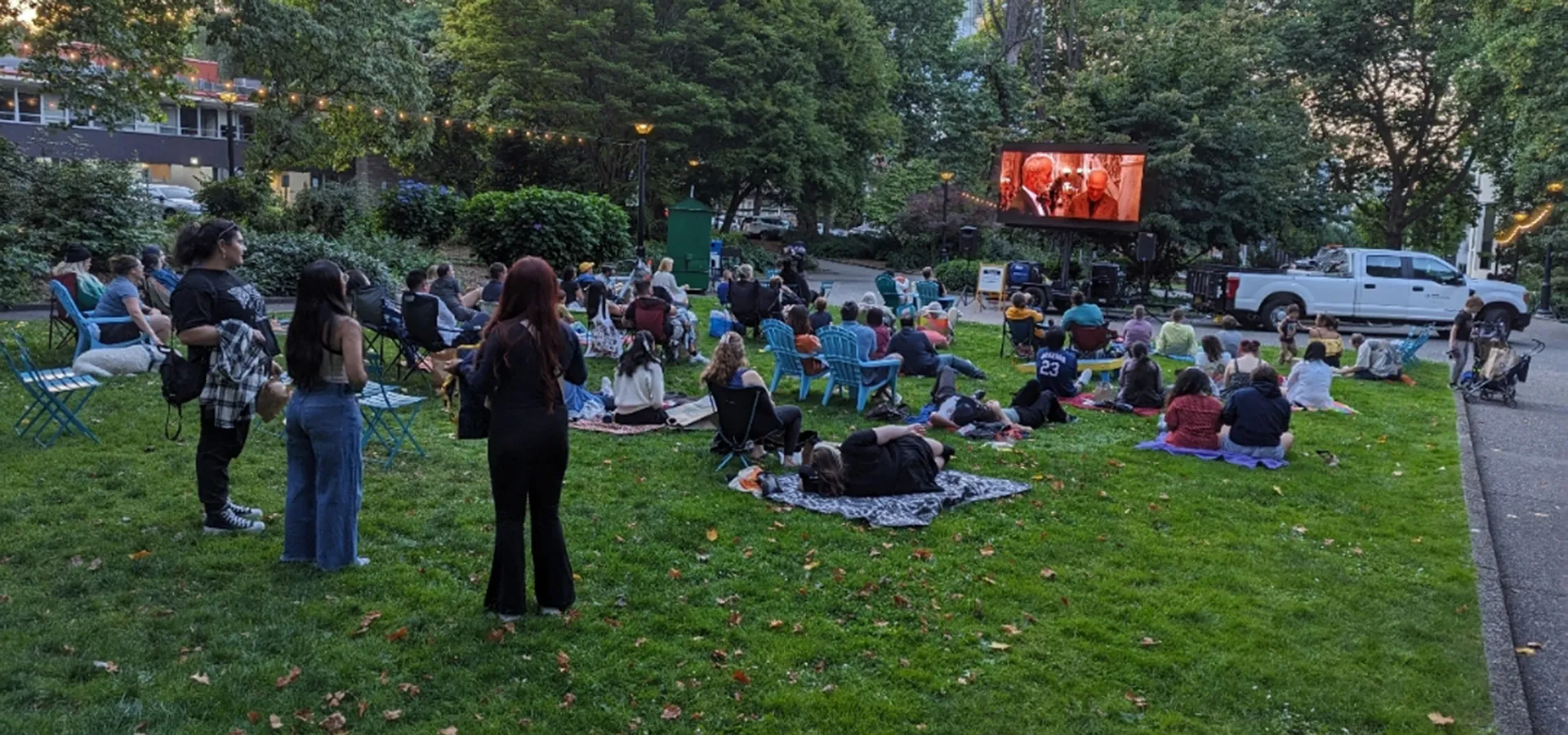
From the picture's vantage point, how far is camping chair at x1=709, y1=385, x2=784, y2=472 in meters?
7.96

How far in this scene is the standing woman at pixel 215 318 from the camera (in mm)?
5527

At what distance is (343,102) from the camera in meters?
24.9

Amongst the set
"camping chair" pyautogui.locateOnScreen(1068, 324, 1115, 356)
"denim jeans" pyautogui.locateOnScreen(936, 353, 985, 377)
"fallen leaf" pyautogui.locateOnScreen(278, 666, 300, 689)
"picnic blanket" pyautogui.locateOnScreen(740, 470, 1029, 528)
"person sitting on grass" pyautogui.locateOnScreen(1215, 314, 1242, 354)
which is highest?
"camping chair" pyautogui.locateOnScreen(1068, 324, 1115, 356)

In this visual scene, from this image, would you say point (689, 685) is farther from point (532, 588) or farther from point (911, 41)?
point (911, 41)

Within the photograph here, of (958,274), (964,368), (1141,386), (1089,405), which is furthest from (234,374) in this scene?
(958,274)

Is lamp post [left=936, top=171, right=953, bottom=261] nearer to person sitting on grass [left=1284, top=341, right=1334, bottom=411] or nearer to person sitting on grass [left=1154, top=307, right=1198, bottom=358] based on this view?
person sitting on grass [left=1154, top=307, right=1198, bottom=358]

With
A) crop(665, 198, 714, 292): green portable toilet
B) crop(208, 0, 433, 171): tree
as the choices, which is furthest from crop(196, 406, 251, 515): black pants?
crop(208, 0, 433, 171): tree

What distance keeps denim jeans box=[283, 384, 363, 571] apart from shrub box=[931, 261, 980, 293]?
2431cm

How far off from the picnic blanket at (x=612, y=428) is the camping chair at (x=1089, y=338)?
→ 21.4 ft

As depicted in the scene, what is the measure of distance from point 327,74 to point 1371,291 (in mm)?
22502

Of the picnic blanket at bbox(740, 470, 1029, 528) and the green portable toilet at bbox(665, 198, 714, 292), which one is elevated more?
the green portable toilet at bbox(665, 198, 714, 292)

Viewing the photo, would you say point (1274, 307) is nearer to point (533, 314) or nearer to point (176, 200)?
point (533, 314)

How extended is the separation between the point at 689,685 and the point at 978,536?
2.81 m

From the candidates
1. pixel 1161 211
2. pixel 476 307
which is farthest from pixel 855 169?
pixel 476 307
